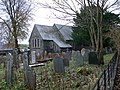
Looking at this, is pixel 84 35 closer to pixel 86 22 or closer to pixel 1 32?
pixel 1 32

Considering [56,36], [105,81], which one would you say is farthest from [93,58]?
[56,36]

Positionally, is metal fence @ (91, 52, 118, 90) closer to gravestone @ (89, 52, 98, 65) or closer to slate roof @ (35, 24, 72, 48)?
gravestone @ (89, 52, 98, 65)

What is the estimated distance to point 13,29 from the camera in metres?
31.6

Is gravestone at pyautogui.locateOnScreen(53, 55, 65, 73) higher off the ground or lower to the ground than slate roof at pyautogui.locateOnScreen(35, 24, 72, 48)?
lower

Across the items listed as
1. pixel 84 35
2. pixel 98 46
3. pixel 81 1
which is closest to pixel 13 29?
pixel 84 35

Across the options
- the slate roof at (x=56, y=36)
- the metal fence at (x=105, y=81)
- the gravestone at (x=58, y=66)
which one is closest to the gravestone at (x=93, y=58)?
the gravestone at (x=58, y=66)

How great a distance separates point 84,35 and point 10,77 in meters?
30.1

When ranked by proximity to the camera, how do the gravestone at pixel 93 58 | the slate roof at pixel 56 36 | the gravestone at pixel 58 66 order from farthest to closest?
the slate roof at pixel 56 36
the gravestone at pixel 93 58
the gravestone at pixel 58 66

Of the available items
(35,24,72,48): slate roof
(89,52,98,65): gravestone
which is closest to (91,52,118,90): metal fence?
(89,52,98,65): gravestone

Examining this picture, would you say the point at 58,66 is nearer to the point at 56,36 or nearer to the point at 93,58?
the point at 93,58

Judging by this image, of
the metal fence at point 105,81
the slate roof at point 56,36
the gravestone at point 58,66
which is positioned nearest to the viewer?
the metal fence at point 105,81

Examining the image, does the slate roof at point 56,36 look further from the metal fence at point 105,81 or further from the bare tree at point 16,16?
the metal fence at point 105,81

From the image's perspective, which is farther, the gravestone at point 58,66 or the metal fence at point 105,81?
the gravestone at point 58,66

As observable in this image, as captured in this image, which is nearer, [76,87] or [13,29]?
[76,87]
